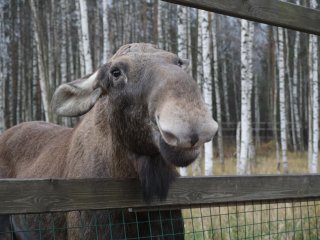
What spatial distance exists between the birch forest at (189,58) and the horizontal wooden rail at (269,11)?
4.97 metres

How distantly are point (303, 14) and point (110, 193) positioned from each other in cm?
206

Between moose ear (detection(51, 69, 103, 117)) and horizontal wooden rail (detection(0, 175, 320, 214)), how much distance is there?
645 mm

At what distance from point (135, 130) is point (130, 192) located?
39 cm

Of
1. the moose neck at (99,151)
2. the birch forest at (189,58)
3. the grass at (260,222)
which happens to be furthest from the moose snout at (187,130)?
the birch forest at (189,58)

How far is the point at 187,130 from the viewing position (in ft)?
7.24

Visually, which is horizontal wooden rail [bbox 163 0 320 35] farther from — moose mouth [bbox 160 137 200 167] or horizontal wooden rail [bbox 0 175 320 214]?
horizontal wooden rail [bbox 0 175 320 214]

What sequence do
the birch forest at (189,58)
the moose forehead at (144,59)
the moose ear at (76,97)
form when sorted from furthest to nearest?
1. the birch forest at (189,58)
2. the moose ear at (76,97)
3. the moose forehead at (144,59)

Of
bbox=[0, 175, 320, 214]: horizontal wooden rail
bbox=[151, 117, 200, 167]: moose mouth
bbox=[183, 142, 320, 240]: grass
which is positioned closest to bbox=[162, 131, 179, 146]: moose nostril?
bbox=[151, 117, 200, 167]: moose mouth

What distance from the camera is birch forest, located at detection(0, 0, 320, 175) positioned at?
13180 millimetres

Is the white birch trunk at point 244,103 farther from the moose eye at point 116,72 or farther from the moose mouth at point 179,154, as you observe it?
the moose mouth at point 179,154

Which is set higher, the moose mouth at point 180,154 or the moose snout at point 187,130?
the moose snout at point 187,130

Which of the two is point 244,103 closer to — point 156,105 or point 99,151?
point 99,151

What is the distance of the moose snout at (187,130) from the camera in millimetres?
2209

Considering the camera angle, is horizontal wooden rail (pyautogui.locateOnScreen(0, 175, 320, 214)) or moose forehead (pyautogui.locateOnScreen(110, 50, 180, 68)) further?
moose forehead (pyautogui.locateOnScreen(110, 50, 180, 68))
